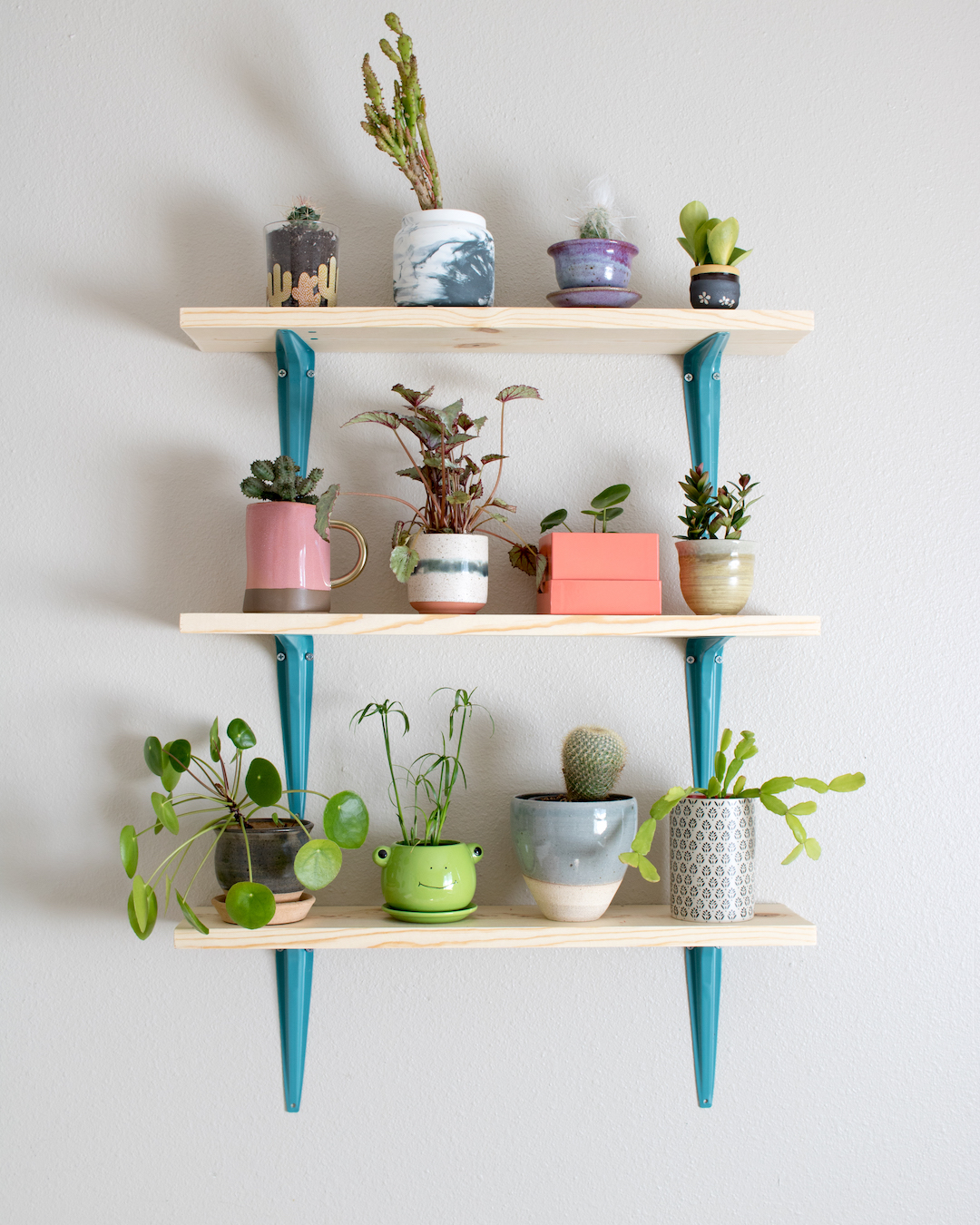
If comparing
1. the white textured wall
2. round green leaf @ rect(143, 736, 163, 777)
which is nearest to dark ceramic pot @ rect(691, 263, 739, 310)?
the white textured wall

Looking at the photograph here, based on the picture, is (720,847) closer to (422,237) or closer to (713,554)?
(713,554)

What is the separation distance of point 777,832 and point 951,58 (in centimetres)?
99

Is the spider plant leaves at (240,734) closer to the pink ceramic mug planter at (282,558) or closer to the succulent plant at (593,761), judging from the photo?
the pink ceramic mug planter at (282,558)

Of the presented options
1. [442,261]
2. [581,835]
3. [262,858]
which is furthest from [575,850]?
[442,261]

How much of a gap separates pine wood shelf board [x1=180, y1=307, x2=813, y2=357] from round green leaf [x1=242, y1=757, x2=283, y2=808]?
0.47 m

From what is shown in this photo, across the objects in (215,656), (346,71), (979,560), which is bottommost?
(215,656)

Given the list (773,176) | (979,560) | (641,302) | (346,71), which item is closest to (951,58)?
(773,176)

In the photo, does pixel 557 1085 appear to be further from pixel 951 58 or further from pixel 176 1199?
pixel 951 58

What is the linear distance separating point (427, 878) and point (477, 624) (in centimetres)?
28

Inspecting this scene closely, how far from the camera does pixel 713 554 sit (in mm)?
1039

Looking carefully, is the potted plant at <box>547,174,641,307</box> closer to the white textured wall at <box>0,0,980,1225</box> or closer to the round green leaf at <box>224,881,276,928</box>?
the white textured wall at <box>0,0,980,1225</box>

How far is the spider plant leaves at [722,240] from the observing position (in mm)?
1073

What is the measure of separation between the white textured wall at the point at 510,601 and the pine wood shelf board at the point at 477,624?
0.55 feet

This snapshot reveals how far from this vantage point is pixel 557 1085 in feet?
3.81
